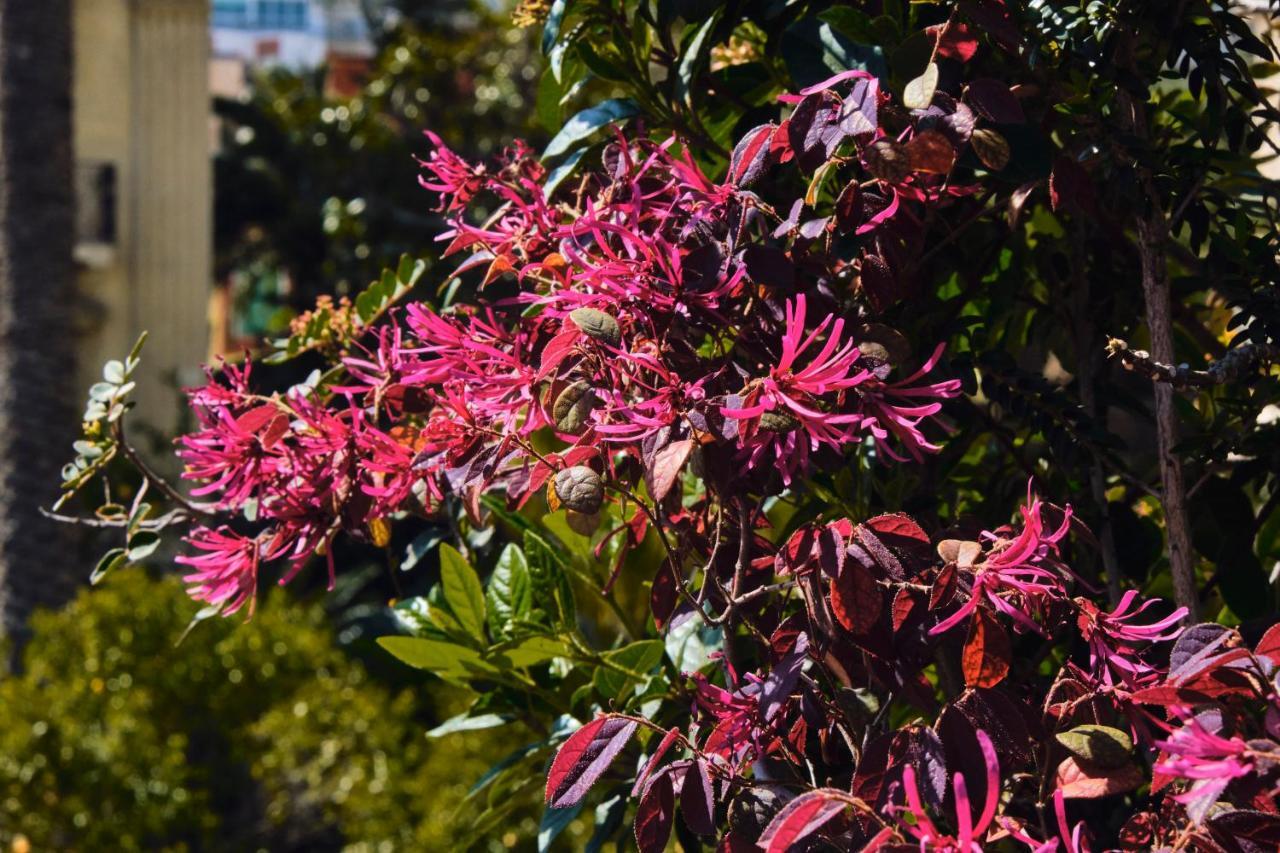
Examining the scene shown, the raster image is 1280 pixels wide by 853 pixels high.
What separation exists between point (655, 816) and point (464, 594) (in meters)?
0.50

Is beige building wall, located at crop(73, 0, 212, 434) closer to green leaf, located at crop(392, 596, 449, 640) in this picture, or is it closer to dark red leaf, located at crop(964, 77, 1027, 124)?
green leaf, located at crop(392, 596, 449, 640)

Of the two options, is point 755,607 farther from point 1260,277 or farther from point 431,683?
point 431,683

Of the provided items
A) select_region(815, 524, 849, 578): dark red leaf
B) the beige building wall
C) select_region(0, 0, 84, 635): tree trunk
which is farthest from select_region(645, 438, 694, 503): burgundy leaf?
the beige building wall

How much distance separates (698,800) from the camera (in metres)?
0.97

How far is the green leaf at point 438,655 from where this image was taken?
145 cm

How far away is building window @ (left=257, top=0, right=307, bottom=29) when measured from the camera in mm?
50188

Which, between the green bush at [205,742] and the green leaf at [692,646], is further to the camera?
the green bush at [205,742]

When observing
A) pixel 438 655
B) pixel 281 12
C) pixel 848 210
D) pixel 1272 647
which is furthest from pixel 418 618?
pixel 281 12

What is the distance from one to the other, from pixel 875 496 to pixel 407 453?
497 millimetres

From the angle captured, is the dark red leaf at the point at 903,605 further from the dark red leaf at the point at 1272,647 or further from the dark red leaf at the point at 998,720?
the dark red leaf at the point at 1272,647

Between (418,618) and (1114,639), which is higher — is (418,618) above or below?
below

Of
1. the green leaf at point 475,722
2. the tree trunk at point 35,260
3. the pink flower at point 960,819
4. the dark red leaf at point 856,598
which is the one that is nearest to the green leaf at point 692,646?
the green leaf at point 475,722

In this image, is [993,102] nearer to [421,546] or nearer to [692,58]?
[692,58]

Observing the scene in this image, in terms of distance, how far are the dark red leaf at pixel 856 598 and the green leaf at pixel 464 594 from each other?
0.59m
